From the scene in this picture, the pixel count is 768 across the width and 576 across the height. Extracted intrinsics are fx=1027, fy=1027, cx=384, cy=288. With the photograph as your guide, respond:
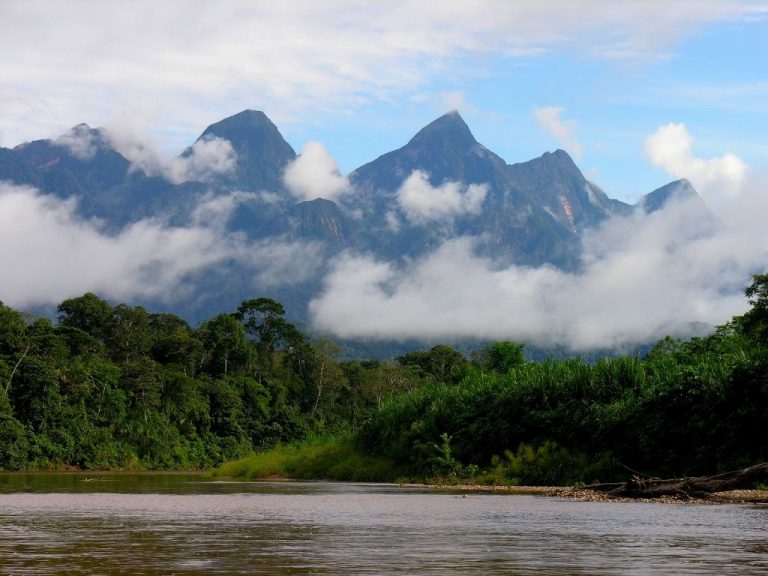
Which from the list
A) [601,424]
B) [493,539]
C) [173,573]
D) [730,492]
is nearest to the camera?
[173,573]

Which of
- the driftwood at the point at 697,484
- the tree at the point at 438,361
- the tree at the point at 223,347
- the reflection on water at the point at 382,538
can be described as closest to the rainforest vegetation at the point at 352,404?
the tree at the point at 223,347

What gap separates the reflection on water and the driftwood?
1127mm

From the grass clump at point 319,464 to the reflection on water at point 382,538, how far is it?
23.2 meters

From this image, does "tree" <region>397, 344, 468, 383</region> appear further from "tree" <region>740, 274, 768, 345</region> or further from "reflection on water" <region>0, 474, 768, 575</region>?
"reflection on water" <region>0, 474, 768, 575</region>

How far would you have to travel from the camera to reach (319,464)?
57656mm

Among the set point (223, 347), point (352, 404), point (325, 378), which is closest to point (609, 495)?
point (223, 347)

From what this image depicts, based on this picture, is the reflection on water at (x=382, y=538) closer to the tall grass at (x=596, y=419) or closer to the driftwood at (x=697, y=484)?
the driftwood at (x=697, y=484)

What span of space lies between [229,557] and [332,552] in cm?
166

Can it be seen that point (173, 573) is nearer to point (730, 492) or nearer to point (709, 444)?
point (730, 492)

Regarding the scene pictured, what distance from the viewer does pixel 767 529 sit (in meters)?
19.4

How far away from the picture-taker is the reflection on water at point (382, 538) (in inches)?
544

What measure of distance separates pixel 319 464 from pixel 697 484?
103 feet

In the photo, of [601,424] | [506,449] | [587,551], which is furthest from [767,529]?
[506,449]

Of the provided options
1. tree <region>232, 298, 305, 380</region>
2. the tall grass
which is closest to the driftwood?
the tall grass
